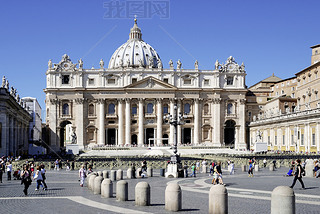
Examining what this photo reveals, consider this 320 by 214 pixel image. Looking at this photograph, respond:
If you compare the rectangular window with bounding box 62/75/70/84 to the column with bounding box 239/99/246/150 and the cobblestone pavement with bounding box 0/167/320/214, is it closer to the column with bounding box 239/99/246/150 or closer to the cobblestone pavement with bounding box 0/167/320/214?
the column with bounding box 239/99/246/150

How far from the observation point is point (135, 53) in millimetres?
131750

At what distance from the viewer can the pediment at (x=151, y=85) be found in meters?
93.9

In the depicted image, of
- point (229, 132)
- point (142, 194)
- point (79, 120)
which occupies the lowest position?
point (142, 194)

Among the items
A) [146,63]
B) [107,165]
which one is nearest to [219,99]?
[146,63]

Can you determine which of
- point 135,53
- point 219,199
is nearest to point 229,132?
point 135,53

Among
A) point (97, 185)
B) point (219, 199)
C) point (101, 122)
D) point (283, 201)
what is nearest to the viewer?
point (283, 201)

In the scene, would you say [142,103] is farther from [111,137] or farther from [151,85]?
[111,137]

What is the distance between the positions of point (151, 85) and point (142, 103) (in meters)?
4.49

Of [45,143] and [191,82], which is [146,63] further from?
[45,143]

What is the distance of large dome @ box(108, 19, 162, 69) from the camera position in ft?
428

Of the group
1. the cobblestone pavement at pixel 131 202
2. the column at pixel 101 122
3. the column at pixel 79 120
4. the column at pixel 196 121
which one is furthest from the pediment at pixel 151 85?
the cobblestone pavement at pixel 131 202

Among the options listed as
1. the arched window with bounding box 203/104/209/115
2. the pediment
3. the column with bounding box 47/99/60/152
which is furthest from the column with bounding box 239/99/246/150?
the column with bounding box 47/99/60/152

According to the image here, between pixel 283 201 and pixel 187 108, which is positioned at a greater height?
pixel 187 108

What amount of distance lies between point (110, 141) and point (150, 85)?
17.2 m
